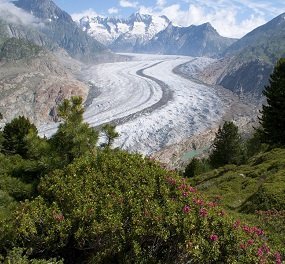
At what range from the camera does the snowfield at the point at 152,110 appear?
110m

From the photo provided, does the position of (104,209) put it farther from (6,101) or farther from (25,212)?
(6,101)

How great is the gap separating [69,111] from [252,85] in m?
187

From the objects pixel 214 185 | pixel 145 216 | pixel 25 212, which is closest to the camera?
pixel 145 216

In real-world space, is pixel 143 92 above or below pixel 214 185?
below

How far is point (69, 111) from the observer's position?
818 inches

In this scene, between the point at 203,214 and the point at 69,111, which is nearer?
the point at 203,214

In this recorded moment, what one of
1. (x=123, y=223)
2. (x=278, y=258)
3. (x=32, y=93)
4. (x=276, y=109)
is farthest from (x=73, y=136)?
(x=32, y=93)

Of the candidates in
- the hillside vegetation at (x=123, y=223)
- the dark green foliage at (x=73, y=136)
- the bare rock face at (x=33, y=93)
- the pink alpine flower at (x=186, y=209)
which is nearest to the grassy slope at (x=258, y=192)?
the hillside vegetation at (x=123, y=223)

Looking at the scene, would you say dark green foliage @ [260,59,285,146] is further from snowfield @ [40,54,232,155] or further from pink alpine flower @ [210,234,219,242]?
snowfield @ [40,54,232,155]

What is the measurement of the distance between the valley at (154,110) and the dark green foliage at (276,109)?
47940 millimetres

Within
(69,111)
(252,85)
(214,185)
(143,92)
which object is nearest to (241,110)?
(143,92)

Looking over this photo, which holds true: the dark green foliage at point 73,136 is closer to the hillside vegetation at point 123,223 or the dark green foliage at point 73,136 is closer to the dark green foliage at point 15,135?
the hillside vegetation at point 123,223

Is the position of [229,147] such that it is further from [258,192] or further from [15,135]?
[258,192]

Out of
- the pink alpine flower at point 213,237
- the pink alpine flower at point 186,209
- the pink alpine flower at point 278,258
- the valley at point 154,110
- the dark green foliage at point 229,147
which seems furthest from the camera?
the valley at point 154,110
